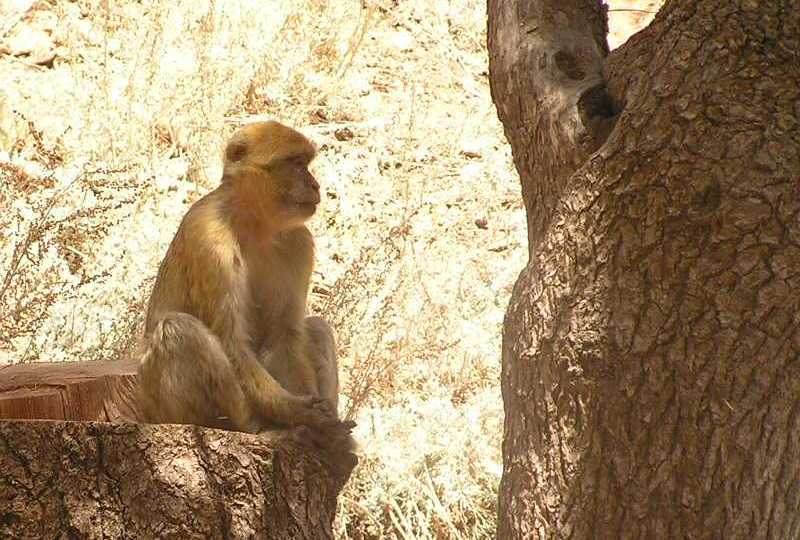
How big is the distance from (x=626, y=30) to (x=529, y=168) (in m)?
6.73

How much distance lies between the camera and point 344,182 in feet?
31.5

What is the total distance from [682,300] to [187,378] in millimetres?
1993

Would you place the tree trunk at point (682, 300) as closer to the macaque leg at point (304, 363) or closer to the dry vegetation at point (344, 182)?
the macaque leg at point (304, 363)

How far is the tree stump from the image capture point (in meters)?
3.57

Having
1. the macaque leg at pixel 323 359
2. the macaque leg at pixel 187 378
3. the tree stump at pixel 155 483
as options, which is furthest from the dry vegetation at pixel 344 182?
the tree stump at pixel 155 483

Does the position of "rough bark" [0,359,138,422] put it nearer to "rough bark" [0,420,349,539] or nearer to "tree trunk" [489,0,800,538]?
"rough bark" [0,420,349,539]

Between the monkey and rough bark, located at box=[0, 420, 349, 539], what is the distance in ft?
1.82

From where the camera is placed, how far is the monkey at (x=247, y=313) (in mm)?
4629

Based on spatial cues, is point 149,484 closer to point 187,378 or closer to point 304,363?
point 187,378

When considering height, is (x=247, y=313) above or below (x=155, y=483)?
above

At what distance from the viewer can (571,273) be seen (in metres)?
4.02

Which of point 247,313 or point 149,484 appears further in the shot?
point 247,313

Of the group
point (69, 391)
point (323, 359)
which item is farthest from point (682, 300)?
point (69, 391)

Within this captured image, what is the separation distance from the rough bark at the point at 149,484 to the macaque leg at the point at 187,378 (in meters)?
0.71
